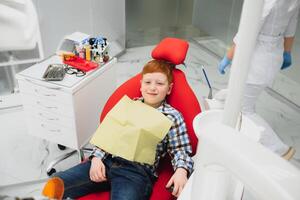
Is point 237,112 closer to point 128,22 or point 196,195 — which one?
point 196,195

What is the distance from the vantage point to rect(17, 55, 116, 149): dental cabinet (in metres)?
1.62

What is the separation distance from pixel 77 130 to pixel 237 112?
1444 millimetres

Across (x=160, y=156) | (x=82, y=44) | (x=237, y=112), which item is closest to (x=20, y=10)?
(x=82, y=44)

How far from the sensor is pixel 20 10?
7.91 feet

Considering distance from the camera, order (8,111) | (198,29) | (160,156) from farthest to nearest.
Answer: (198,29), (8,111), (160,156)

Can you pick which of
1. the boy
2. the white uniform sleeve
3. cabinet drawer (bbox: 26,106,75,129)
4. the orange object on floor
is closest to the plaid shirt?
the boy

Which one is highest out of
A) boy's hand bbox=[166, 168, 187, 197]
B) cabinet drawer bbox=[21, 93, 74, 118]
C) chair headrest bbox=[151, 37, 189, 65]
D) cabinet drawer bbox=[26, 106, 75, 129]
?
chair headrest bbox=[151, 37, 189, 65]

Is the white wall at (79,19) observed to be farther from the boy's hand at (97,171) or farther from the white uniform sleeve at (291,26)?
the white uniform sleeve at (291,26)

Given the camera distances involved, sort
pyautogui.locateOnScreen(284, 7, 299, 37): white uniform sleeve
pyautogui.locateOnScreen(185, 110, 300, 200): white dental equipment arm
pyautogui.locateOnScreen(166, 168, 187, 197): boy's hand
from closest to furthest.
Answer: pyautogui.locateOnScreen(185, 110, 300, 200): white dental equipment arm < pyautogui.locateOnScreen(166, 168, 187, 197): boy's hand < pyautogui.locateOnScreen(284, 7, 299, 37): white uniform sleeve

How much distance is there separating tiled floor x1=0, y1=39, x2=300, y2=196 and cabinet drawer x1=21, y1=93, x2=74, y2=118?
51 cm

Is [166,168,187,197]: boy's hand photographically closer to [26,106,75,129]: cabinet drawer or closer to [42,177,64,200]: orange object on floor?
[42,177,64,200]: orange object on floor

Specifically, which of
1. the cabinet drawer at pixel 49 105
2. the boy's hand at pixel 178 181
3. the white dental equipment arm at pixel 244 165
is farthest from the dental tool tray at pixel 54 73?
the white dental equipment arm at pixel 244 165

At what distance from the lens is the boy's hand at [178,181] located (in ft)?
4.22

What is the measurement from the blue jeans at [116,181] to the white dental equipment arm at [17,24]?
1330 mm
